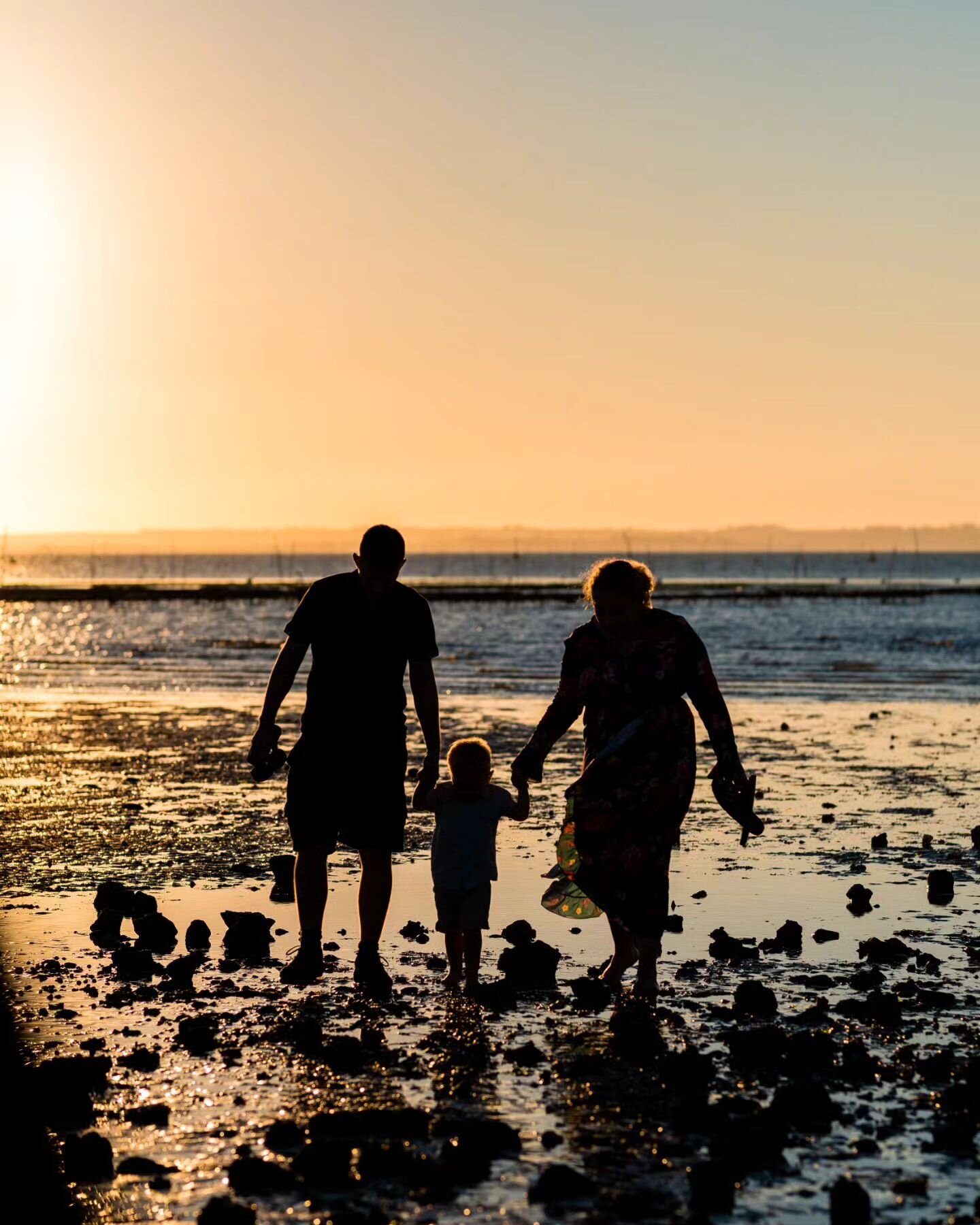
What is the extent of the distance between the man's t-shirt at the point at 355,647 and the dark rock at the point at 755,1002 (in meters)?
1.98

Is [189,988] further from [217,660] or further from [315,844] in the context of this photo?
[217,660]

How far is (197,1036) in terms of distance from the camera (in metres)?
6.33

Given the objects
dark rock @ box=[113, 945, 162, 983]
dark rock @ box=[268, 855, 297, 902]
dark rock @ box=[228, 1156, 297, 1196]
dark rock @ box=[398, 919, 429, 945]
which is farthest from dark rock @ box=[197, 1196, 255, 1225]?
dark rock @ box=[268, 855, 297, 902]

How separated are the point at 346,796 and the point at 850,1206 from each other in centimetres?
353

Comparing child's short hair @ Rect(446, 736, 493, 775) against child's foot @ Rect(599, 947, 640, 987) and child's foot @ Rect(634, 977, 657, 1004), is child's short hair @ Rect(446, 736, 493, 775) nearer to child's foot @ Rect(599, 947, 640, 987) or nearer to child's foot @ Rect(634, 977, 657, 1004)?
child's foot @ Rect(599, 947, 640, 987)

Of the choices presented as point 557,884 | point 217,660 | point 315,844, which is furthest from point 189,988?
point 217,660

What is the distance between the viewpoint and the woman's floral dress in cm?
734

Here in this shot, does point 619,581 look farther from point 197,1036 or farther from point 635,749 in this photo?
point 197,1036

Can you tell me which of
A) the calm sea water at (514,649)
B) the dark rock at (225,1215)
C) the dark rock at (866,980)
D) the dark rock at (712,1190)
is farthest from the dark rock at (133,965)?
the calm sea water at (514,649)

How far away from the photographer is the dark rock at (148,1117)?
5488 mm

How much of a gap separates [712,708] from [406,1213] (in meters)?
3.22

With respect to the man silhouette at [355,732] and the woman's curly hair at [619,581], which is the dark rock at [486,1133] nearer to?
the man silhouette at [355,732]

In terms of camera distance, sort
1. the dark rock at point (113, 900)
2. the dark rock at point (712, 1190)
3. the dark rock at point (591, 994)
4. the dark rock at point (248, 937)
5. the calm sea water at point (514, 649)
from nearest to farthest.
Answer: the dark rock at point (712, 1190), the dark rock at point (591, 994), the dark rock at point (248, 937), the dark rock at point (113, 900), the calm sea water at point (514, 649)

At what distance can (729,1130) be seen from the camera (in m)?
5.36
